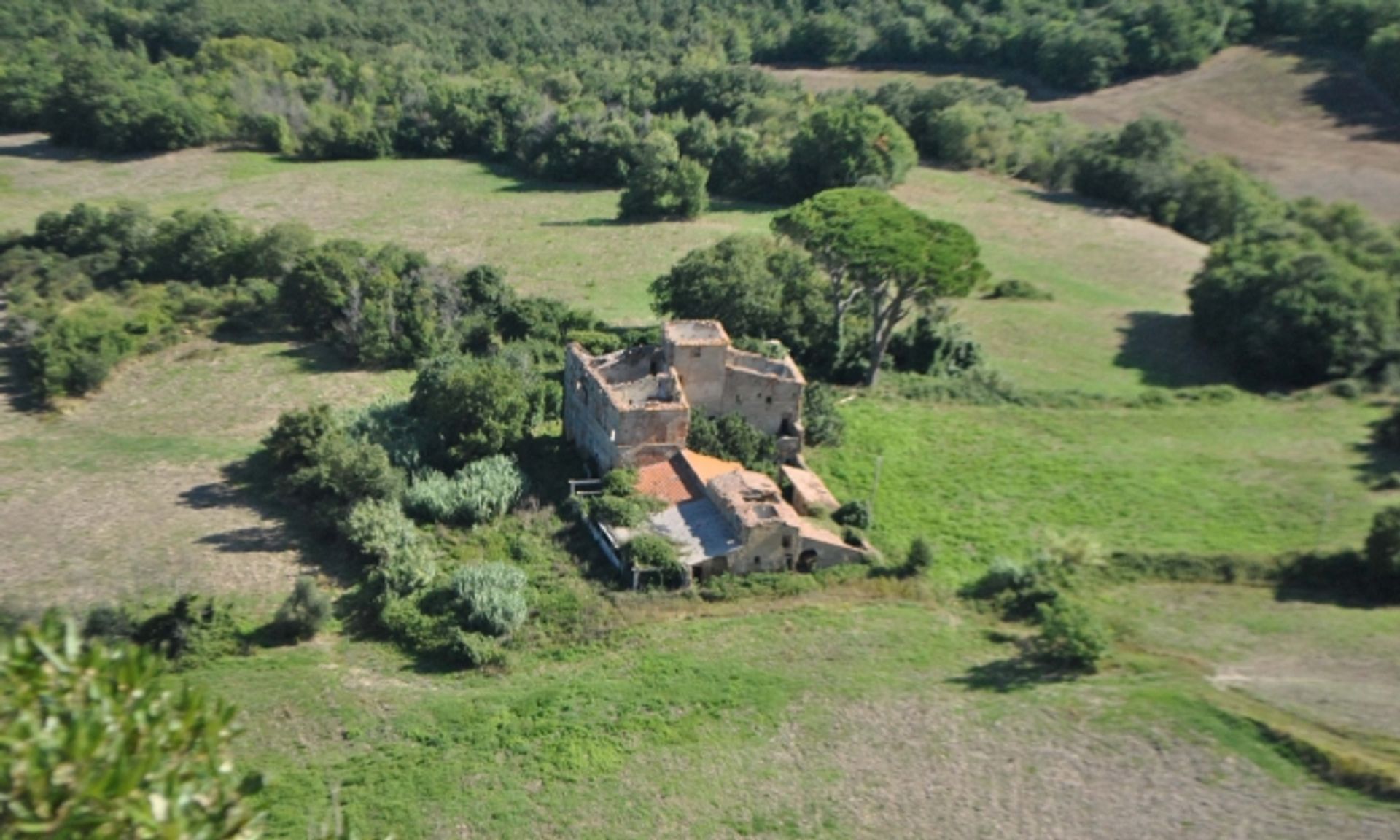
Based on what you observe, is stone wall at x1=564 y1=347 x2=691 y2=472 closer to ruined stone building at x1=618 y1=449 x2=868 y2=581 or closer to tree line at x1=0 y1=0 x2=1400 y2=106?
ruined stone building at x1=618 y1=449 x2=868 y2=581

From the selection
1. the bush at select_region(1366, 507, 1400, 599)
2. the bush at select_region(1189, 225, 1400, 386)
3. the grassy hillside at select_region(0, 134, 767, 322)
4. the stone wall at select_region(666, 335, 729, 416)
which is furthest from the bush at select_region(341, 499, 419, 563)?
the bush at select_region(1189, 225, 1400, 386)

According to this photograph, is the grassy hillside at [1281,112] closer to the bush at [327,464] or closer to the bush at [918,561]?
the bush at [918,561]

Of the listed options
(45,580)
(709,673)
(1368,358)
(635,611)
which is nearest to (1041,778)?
(709,673)

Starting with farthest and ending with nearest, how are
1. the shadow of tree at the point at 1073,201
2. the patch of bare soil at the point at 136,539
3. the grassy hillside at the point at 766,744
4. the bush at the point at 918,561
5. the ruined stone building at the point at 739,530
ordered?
1. the shadow of tree at the point at 1073,201
2. the bush at the point at 918,561
3. the patch of bare soil at the point at 136,539
4. the ruined stone building at the point at 739,530
5. the grassy hillside at the point at 766,744

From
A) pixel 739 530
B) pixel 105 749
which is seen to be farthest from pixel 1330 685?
pixel 105 749

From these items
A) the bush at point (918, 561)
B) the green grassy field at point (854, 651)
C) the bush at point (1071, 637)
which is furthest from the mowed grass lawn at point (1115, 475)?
the bush at point (1071, 637)

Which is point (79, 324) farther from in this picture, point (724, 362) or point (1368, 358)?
point (1368, 358)
